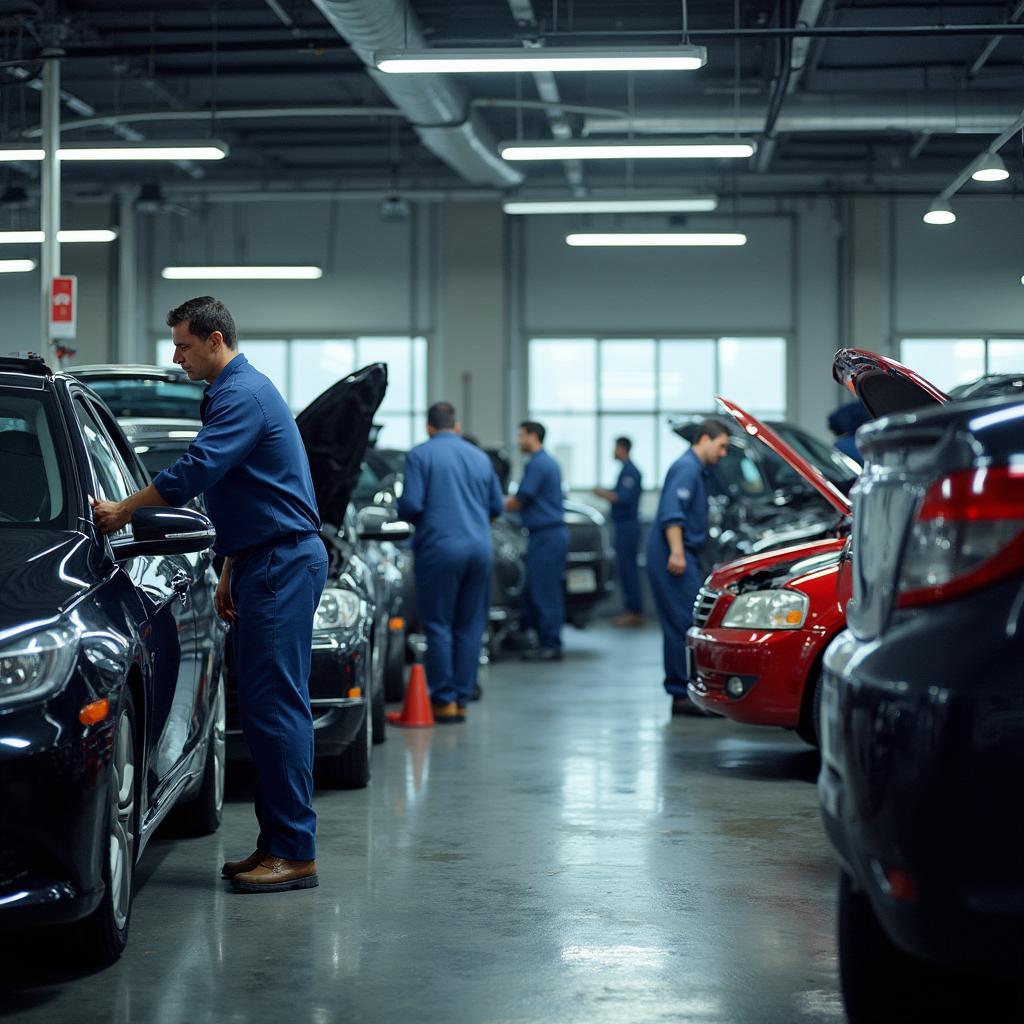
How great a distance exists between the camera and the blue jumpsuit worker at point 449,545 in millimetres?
9031

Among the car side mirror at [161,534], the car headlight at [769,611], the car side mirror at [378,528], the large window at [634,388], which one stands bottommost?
the car headlight at [769,611]

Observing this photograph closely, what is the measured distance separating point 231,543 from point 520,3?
898cm

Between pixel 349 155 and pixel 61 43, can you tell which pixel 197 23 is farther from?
pixel 349 155

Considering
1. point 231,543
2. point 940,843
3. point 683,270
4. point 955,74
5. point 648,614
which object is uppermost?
point 955,74

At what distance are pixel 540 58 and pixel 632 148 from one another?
3240 mm

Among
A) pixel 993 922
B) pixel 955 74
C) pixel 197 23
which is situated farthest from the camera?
pixel 955 74

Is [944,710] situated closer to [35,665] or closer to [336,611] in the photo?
[35,665]

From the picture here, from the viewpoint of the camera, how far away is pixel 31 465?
4223 mm

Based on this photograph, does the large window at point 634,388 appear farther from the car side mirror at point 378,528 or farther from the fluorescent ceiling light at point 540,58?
the car side mirror at point 378,528

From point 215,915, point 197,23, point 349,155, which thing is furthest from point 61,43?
point 215,915

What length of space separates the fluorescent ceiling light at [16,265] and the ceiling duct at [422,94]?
4411 mm

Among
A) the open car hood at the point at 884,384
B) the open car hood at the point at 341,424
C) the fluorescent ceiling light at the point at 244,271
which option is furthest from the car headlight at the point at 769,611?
the fluorescent ceiling light at the point at 244,271

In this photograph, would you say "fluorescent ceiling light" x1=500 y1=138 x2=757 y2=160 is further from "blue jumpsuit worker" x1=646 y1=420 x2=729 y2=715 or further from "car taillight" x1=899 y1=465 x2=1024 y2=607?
"car taillight" x1=899 y1=465 x2=1024 y2=607

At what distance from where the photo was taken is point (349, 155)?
781 inches
